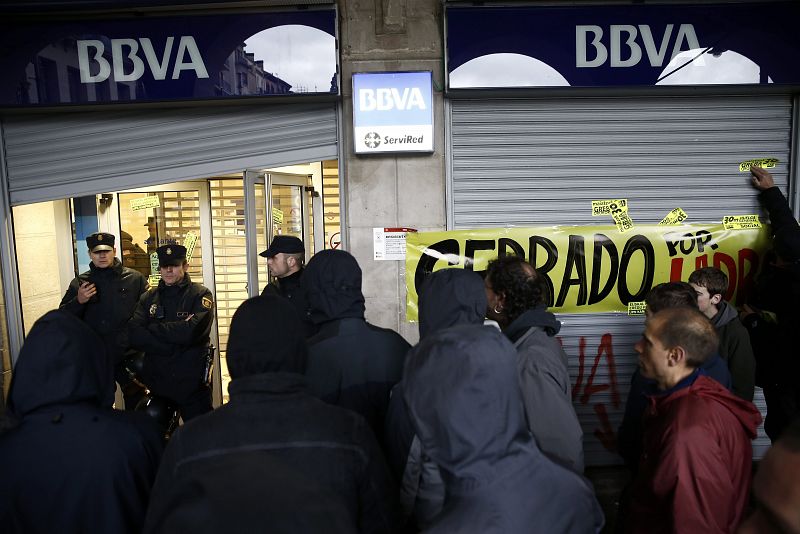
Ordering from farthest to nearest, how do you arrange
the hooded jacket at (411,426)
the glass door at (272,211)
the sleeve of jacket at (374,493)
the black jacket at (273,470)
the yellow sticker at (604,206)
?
the glass door at (272,211) → the yellow sticker at (604,206) → the hooded jacket at (411,426) → the sleeve of jacket at (374,493) → the black jacket at (273,470)

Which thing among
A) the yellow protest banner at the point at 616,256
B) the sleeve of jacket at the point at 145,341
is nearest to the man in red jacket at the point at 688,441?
the yellow protest banner at the point at 616,256

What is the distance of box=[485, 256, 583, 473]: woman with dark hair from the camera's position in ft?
9.17

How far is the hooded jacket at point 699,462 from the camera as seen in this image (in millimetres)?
2244

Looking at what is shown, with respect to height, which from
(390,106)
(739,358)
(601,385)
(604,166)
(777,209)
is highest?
(390,106)

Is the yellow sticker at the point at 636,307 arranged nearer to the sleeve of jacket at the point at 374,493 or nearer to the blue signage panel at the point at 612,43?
the blue signage panel at the point at 612,43

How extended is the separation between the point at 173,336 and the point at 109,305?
3.67 ft

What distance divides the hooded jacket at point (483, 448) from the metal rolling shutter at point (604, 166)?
12.0 feet

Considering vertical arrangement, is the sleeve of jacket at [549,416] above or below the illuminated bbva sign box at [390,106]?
below

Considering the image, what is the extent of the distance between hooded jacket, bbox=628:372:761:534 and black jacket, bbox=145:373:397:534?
1.06 meters

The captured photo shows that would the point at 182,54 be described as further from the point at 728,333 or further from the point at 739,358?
the point at 739,358

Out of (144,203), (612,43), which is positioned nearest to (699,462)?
Answer: (612,43)

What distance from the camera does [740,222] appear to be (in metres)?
5.35

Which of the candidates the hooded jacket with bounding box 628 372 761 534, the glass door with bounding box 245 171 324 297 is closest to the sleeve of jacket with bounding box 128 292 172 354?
the glass door with bounding box 245 171 324 297

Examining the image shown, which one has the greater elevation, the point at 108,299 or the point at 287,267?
the point at 287,267
